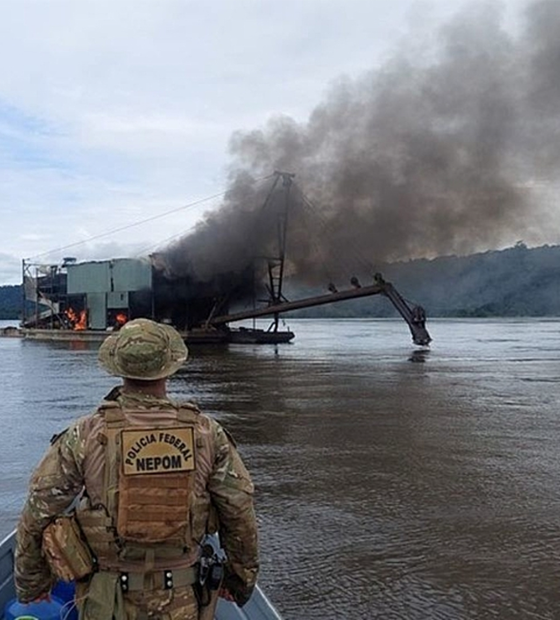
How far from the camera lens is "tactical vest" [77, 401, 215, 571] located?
2.42 m

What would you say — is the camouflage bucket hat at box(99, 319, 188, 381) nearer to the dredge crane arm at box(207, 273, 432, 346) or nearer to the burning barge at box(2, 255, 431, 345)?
the dredge crane arm at box(207, 273, 432, 346)

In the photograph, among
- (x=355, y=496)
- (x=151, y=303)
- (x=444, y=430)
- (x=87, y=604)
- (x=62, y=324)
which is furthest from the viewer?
(x=62, y=324)

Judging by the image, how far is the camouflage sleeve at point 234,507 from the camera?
2.59 meters

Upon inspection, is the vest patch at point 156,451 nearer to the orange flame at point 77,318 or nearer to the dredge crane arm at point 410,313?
the dredge crane arm at point 410,313

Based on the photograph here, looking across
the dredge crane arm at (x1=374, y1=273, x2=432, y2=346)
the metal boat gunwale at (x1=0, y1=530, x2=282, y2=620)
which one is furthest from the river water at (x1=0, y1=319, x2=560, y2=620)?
the dredge crane arm at (x1=374, y1=273, x2=432, y2=346)

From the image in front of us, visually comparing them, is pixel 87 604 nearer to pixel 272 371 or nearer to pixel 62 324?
pixel 272 371

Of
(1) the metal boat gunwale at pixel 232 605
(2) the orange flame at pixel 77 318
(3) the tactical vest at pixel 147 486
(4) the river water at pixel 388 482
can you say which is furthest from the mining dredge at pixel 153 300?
(3) the tactical vest at pixel 147 486

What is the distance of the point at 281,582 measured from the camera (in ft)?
16.0

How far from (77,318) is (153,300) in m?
7.13

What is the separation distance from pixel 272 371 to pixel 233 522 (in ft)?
59.8

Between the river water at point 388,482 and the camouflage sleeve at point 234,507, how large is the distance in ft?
6.24

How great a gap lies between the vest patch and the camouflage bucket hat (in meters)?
0.21

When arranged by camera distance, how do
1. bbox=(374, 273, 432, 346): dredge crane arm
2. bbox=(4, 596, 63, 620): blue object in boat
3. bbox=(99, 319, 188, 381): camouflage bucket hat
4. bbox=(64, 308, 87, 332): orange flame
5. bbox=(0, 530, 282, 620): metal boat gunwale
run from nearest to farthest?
bbox=(99, 319, 188, 381): camouflage bucket hat < bbox=(4, 596, 63, 620): blue object in boat < bbox=(0, 530, 282, 620): metal boat gunwale < bbox=(374, 273, 432, 346): dredge crane arm < bbox=(64, 308, 87, 332): orange flame

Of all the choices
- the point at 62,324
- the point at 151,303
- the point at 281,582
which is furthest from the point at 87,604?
the point at 62,324
